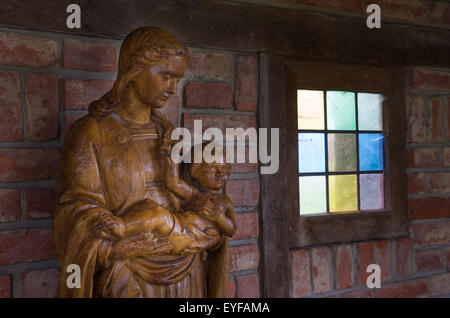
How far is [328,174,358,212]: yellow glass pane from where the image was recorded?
5.26ft

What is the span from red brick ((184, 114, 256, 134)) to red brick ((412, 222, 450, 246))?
820 mm

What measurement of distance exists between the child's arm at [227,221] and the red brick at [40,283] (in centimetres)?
50

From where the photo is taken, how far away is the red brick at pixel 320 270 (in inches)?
60.2

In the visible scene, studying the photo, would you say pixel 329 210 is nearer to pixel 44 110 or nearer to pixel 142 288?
pixel 142 288

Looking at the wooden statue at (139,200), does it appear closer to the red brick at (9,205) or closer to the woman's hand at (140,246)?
the woman's hand at (140,246)

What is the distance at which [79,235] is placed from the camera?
0.84m

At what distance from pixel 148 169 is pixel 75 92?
369mm

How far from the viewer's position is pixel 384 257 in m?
1.65

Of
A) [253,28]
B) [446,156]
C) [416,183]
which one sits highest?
[253,28]

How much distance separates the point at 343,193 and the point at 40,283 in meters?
1.07

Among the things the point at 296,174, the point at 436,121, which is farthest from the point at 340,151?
the point at 436,121

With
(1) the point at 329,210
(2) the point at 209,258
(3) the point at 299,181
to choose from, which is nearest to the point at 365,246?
(1) the point at 329,210

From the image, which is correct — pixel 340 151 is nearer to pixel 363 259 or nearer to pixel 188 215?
pixel 363 259
